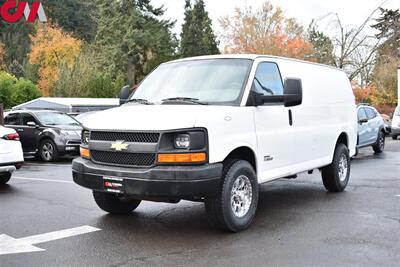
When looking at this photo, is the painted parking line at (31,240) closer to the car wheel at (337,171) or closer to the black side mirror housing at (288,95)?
the black side mirror housing at (288,95)

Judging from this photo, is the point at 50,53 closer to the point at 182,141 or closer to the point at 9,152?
the point at 9,152

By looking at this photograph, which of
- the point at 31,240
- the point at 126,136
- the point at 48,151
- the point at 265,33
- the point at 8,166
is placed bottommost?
the point at 31,240

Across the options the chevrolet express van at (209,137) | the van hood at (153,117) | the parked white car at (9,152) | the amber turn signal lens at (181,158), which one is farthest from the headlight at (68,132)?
the amber turn signal lens at (181,158)

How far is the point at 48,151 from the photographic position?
15703 mm

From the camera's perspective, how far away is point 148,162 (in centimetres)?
581

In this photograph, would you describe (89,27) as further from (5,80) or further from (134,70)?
(5,80)

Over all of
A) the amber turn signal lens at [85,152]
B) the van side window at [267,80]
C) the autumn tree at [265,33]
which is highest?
the autumn tree at [265,33]

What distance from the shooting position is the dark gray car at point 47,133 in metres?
15.5

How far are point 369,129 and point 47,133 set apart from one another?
392 inches

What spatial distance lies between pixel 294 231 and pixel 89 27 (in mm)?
65258

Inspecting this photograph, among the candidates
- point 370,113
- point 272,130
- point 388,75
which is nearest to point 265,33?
point 388,75

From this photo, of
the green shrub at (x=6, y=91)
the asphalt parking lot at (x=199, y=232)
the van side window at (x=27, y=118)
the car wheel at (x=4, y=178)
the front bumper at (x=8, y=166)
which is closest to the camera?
the asphalt parking lot at (x=199, y=232)

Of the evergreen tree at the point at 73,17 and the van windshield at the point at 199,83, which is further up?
the evergreen tree at the point at 73,17

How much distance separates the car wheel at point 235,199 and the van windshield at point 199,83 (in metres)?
0.84
